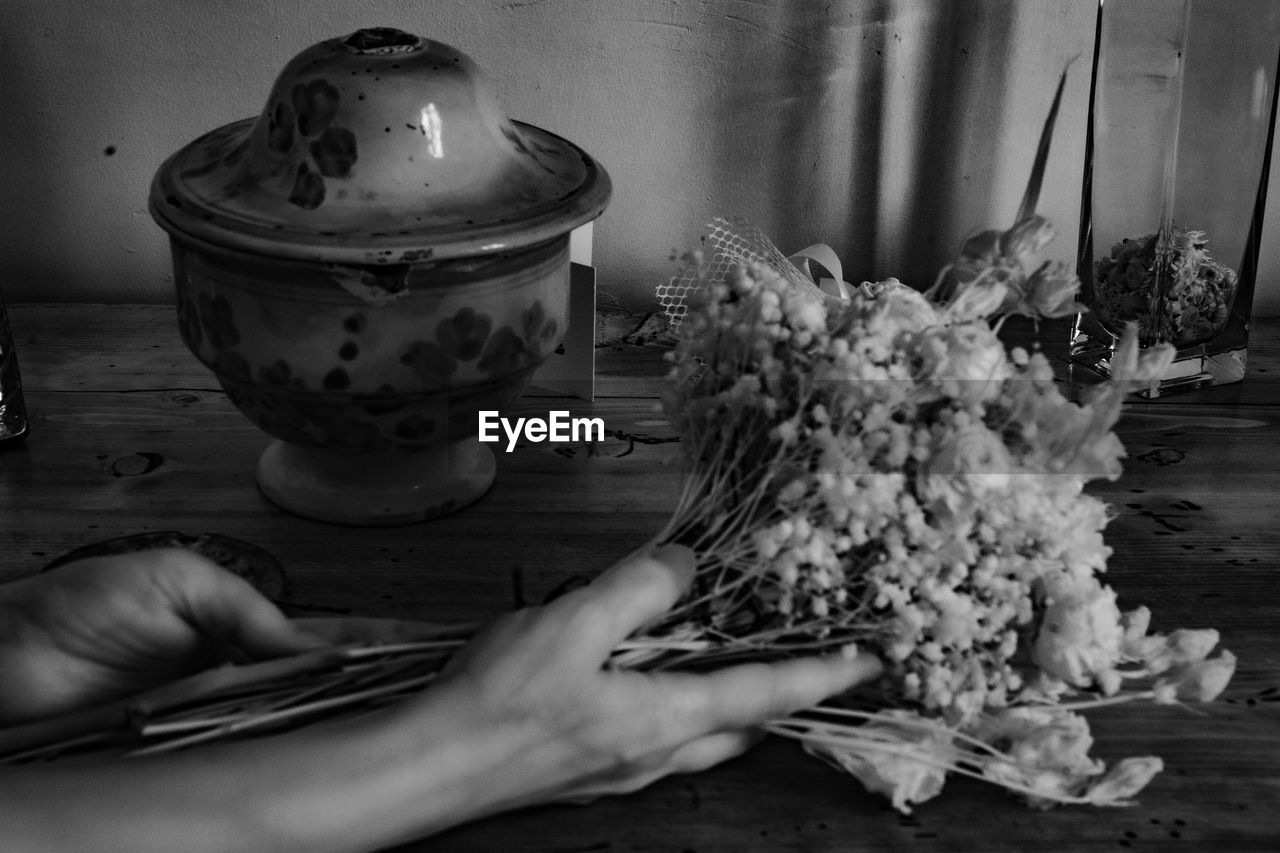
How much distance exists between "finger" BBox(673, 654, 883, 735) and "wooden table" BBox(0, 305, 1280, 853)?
0.03 meters

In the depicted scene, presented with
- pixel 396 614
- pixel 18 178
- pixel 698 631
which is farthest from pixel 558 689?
pixel 18 178

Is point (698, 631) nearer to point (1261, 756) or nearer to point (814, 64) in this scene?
point (1261, 756)

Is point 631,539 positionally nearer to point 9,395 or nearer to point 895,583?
point 895,583

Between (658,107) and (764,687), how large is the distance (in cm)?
62

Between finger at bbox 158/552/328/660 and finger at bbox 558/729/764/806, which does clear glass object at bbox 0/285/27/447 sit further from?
finger at bbox 558/729/764/806

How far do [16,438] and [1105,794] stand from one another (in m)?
0.69

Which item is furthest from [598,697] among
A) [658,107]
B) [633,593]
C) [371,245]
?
[658,107]

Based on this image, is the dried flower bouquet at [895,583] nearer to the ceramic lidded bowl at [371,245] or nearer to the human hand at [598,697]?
the human hand at [598,697]

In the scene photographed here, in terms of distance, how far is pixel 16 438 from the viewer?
836mm

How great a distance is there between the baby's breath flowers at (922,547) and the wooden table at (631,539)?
23mm
